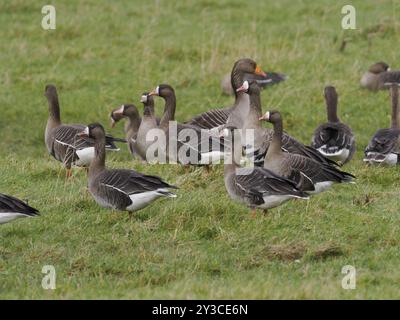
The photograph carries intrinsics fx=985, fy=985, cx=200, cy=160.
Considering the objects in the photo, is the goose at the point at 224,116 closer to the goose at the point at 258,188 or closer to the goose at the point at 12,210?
the goose at the point at 258,188

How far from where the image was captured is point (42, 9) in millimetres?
20562

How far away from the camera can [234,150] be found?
11266mm

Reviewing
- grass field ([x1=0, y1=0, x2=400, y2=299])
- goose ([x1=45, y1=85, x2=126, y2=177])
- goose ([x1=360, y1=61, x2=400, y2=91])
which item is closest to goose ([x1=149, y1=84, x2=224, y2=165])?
grass field ([x1=0, y1=0, x2=400, y2=299])

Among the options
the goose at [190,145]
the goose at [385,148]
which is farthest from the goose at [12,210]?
the goose at [385,148]

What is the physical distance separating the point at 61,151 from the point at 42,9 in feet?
26.8

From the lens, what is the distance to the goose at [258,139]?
39.5ft

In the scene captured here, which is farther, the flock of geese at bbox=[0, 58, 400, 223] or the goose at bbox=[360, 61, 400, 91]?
the goose at bbox=[360, 61, 400, 91]

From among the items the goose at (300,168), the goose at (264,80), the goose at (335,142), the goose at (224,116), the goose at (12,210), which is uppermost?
the goose at (264,80)

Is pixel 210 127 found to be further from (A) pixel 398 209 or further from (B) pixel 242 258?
(B) pixel 242 258

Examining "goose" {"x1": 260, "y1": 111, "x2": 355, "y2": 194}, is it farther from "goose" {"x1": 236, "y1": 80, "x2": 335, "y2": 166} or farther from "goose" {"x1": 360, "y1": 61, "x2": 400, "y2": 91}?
"goose" {"x1": 360, "y1": 61, "x2": 400, "y2": 91}

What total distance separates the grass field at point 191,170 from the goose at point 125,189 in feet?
0.66

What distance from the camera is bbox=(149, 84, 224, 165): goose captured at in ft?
41.2

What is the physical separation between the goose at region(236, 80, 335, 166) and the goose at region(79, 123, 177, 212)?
244cm

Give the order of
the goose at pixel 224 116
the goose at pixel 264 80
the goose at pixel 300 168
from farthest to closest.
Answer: the goose at pixel 264 80 < the goose at pixel 224 116 < the goose at pixel 300 168
